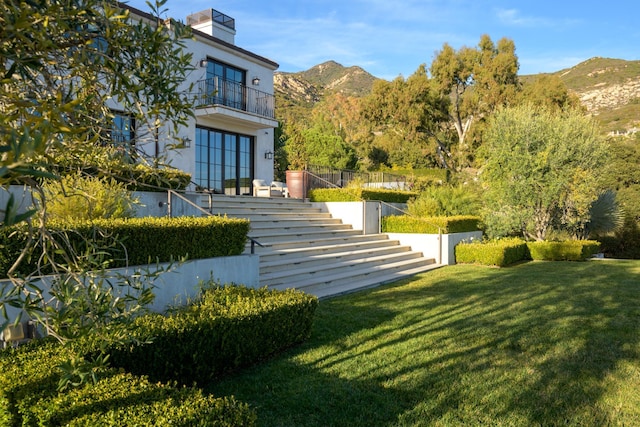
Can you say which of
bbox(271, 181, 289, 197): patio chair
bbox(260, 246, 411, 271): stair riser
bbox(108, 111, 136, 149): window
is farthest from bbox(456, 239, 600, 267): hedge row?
bbox(108, 111, 136, 149): window

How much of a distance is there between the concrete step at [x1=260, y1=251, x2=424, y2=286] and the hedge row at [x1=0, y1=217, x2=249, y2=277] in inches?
69.4

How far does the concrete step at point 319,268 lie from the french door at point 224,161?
6.68 meters

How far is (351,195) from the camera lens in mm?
15383

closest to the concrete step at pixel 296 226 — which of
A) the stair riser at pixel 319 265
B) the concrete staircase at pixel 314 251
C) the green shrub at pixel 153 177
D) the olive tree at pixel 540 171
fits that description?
the concrete staircase at pixel 314 251

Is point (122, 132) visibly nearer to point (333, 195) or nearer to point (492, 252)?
point (492, 252)

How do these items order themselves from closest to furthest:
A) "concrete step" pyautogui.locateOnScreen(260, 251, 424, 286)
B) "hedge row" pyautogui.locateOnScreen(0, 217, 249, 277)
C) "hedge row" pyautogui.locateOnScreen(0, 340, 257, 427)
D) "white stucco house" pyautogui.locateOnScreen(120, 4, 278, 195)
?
1. "hedge row" pyautogui.locateOnScreen(0, 340, 257, 427)
2. "hedge row" pyautogui.locateOnScreen(0, 217, 249, 277)
3. "concrete step" pyautogui.locateOnScreen(260, 251, 424, 286)
4. "white stucco house" pyautogui.locateOnScreen(120, 4, 278, 195)

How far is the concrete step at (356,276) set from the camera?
31.4 feet

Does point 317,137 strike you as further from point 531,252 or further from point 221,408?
point 221,408

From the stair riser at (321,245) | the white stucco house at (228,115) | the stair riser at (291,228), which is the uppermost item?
the white stucco house at (228,115)

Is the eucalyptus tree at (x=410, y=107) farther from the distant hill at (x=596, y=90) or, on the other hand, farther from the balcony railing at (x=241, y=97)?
the distant hill at (x=596, y=90)

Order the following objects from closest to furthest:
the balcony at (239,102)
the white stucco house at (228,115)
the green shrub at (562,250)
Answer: the green shrub at (562,250) < the balcony at (239,102) < the white stucco house at (228,115)

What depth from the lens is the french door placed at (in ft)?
53.8

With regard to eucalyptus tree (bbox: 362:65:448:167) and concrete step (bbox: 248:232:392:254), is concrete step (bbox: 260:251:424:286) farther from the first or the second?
eucalyptus tree (bbox: 362:65:448:167)

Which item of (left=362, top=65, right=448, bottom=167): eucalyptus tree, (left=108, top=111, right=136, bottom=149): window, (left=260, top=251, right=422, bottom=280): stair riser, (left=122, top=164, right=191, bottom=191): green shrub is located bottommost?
(left=260, top=251, right=422, bottom=280): stair riser
